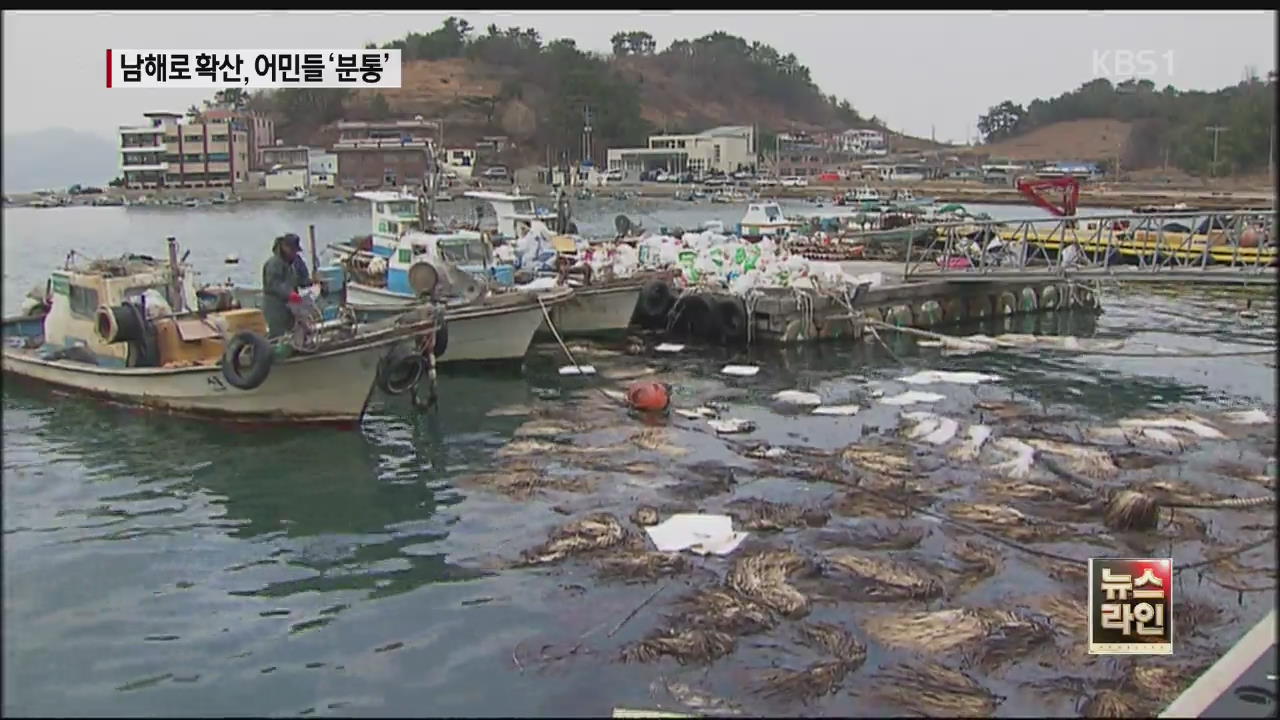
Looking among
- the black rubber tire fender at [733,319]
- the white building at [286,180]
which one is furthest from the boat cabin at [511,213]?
the white building at [286,180]

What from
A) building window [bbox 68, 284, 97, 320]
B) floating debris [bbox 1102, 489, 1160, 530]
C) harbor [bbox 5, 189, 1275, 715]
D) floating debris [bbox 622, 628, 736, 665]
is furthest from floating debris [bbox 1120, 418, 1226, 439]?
building window [bbox 68, 284, 97, 320]

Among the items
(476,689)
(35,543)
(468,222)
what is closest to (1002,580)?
(476,689)

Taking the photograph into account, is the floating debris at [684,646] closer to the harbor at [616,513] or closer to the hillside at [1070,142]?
the harbor at [616,513]

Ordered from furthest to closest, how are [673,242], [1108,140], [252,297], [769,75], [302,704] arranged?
[769,75], [1108,140], [673,242], [252,297], [302,704]

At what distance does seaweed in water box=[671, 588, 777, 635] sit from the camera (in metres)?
8.77

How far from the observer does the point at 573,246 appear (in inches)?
1031

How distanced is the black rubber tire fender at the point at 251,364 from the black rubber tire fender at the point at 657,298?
33.5ft

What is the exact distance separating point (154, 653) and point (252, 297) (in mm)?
10852

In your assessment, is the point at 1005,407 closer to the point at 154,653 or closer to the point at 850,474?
the point at 850,474

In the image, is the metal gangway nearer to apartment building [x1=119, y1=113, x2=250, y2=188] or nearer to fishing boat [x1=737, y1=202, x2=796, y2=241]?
fishing boat [x1=737, y1=202, x2=796, y2=241]

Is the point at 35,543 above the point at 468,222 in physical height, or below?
below

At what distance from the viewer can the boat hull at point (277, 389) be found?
50.2ft

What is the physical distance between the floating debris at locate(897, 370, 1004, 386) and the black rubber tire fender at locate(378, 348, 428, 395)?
804 cm

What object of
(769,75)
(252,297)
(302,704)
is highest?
(769,75)
